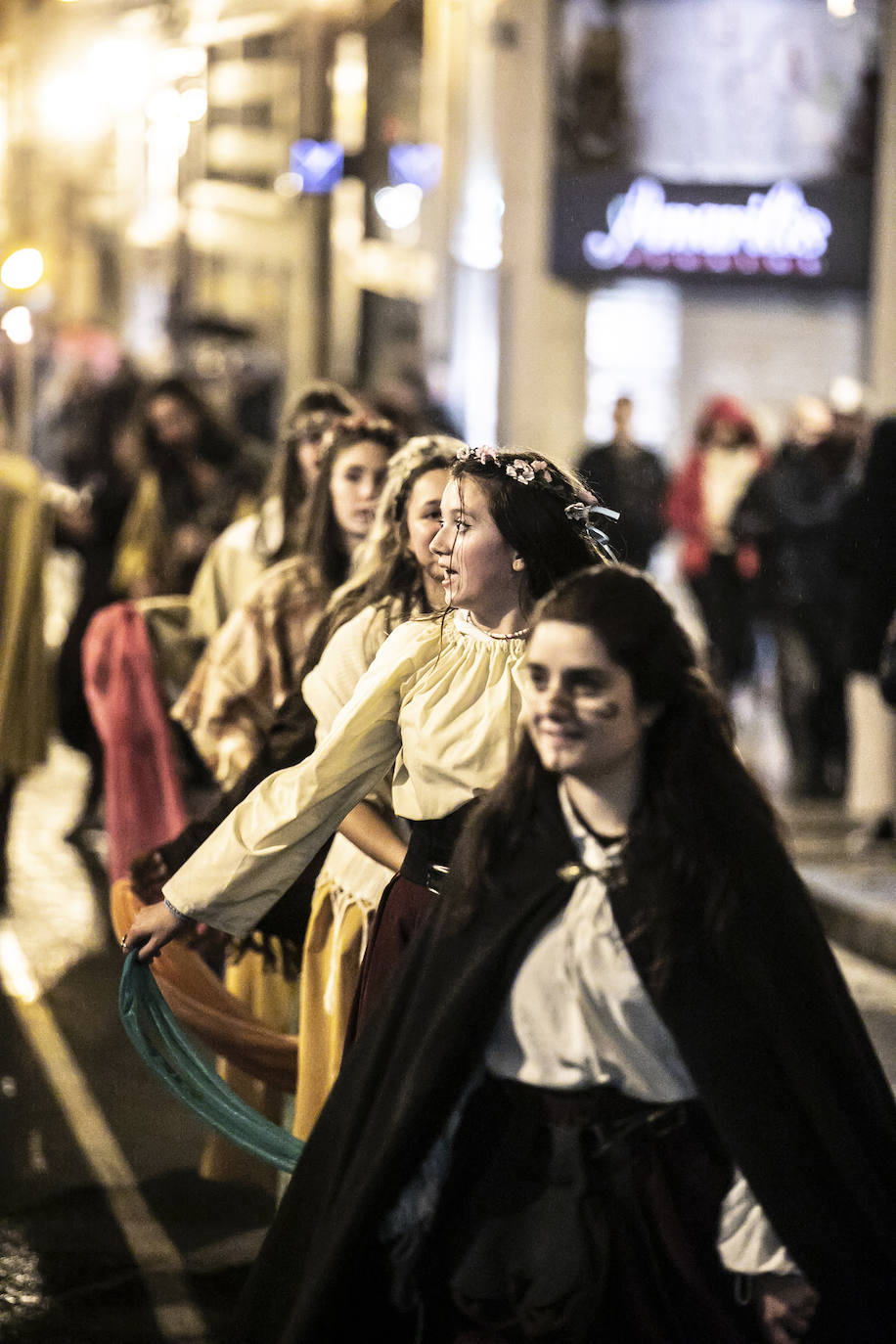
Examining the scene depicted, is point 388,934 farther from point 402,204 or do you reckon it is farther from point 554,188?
point 402,204

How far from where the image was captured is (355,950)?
15.5 ft

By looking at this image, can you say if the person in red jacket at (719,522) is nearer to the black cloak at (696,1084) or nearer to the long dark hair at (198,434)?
the long dark hair at (198,434)

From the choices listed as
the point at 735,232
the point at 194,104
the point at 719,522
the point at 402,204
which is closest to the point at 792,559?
the point at 719,522

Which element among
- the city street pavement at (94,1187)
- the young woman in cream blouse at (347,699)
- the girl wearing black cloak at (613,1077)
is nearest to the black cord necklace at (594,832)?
the girl wearing black cloak at (613,1077)

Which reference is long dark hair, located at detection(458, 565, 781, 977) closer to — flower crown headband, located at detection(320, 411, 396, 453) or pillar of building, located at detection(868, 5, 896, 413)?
flower crown headband, located at detection(320, 411, 396, 453)

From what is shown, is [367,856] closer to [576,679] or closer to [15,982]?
[576,679]

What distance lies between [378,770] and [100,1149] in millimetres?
2366

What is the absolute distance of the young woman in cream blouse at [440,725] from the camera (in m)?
3.72

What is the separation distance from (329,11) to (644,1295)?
35.4 feet

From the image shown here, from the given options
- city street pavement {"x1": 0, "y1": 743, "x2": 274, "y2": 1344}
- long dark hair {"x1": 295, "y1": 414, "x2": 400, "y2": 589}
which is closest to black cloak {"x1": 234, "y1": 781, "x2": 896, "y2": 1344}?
city street pavement {"x1": 0, "y1": 743, "x2": 274, "y2": 1344}

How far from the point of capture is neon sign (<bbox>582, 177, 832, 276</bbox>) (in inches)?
574

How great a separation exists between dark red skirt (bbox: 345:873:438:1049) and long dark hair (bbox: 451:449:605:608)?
62cm

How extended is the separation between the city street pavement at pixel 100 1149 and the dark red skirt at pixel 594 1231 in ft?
5.09

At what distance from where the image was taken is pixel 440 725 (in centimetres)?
376
